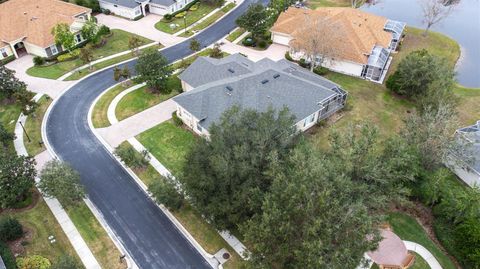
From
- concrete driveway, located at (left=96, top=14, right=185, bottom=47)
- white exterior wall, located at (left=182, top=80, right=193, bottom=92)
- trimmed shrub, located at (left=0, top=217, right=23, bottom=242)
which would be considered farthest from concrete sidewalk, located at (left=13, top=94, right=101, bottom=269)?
concrete driveway, located at (left=96, top=14, right=185, bottom=47)

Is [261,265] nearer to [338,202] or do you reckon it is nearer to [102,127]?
[338,202]

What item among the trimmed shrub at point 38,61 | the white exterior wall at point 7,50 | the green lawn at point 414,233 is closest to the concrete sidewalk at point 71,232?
the trimmed shrub at point 38,61

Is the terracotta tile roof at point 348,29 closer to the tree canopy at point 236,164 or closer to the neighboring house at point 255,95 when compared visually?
the neighboring house at point 255,95

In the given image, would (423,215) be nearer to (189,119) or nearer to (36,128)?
(189,119)

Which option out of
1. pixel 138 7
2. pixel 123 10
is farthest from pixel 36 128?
pixel 138 7

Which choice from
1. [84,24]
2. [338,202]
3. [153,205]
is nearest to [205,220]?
[153,205]

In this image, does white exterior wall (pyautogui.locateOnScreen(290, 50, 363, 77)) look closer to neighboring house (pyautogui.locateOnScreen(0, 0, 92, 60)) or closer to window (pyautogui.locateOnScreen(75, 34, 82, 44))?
window (pyautogui.locateOnScreen(75, 34, 82, 44))
